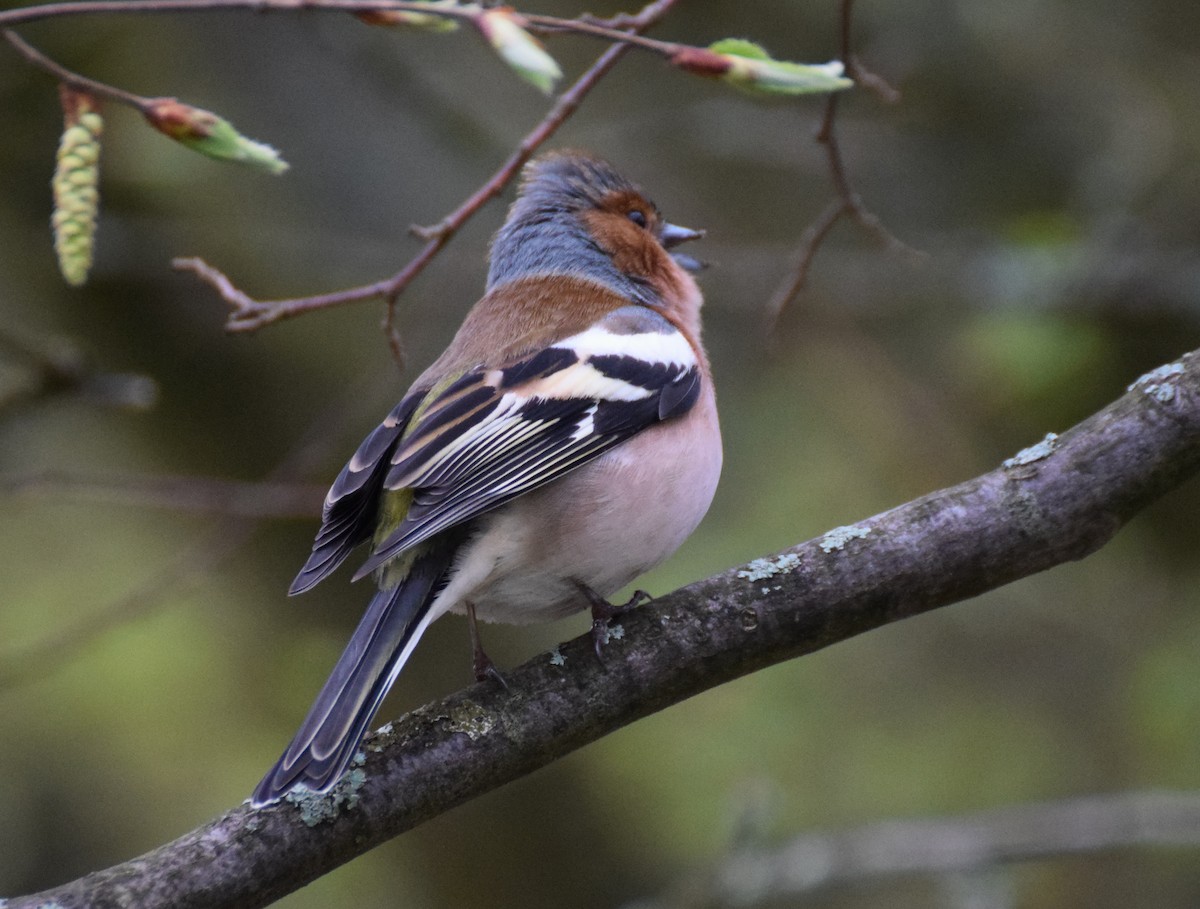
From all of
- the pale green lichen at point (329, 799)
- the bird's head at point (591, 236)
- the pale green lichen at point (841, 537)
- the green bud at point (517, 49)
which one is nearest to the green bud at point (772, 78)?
the green bud at point (517, 49)

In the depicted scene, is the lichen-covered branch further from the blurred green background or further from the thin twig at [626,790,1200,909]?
the blurred green background

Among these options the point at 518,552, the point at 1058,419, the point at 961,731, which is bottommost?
the point at 961,731

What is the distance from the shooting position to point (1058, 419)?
5.59 metres

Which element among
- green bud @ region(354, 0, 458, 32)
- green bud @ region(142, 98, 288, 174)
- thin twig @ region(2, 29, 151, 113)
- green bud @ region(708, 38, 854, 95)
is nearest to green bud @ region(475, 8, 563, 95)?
green bud @ region(354, 0, 458, 32)

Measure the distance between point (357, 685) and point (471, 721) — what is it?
9.6 inches

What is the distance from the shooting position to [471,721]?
8.61 ft

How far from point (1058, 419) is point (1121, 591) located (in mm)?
890

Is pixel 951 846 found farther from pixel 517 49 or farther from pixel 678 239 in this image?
pixel 517 49

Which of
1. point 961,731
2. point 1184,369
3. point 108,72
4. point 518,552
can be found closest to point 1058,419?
point 961,731

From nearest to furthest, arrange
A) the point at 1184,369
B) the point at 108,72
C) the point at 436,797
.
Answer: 1. the point at 436,797
2. the point at 1184,369
3. the point at 108,72

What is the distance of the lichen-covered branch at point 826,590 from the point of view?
2633mm

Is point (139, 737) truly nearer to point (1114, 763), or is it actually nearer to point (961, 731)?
point (961, 731)

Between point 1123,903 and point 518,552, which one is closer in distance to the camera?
point 518,552

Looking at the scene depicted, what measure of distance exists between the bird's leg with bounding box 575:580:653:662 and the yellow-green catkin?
4.29ft
